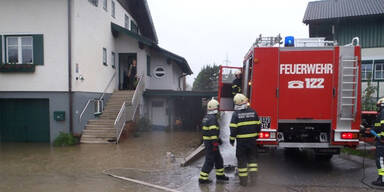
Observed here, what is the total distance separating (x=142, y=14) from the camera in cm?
2212

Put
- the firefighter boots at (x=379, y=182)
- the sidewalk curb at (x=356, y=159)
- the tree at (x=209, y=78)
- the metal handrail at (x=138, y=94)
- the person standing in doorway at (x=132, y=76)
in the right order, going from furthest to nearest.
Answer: the tree at (x=209, y=78) → the person standing in doorway at (x=132, y=76) → the metal handrail at (x=138, y=94) → the sidewalk curb at (x=356, y=159) → the firefighter boots at (x=379, y=182)

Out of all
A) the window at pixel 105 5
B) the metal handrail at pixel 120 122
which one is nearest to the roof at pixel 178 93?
the metal handrail at pixel 120 122

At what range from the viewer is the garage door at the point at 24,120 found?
1255 centimetres

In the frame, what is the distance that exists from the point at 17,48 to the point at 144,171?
8425 millimetres

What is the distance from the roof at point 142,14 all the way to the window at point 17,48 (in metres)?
7.79

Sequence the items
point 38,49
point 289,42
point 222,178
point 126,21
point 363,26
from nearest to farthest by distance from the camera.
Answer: point 222,178
point 289,42
point 38,49
point 363,26
point 126,21

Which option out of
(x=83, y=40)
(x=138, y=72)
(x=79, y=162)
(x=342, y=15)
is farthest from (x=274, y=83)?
(x=138, y=72)

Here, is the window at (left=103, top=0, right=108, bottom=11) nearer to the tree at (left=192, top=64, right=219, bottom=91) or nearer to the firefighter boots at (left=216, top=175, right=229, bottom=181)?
the firefighter boots at (left=216, top=175, right=229, bottom=181)

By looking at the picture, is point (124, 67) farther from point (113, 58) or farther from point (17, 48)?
point (17, 48)

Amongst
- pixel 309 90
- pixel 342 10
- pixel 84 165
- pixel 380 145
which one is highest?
pixel 342 10

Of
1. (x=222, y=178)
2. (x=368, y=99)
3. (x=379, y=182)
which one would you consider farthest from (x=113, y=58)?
(x=379, y=182)

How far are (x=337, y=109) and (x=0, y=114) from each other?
12.8 m

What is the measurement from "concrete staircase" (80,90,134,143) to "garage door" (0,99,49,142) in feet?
5.93

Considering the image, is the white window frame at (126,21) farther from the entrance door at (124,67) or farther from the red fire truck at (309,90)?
the red fire truck at (309,90)
